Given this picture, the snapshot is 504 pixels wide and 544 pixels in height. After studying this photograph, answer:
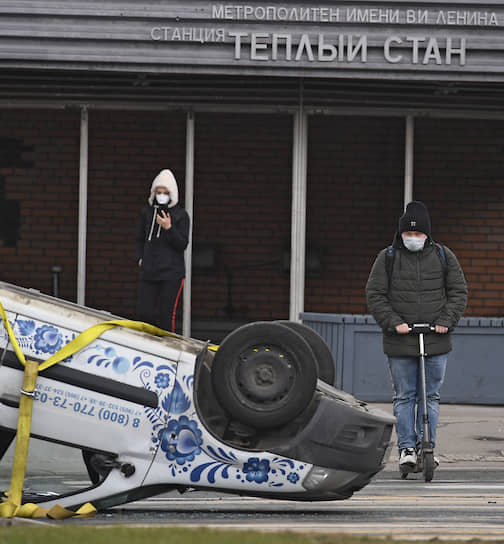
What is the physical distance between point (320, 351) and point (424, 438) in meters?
1.70

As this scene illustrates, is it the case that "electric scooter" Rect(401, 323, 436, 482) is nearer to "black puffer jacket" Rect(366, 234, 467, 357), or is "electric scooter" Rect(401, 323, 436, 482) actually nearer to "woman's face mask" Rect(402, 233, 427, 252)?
"black puffer jacket" Rect(366, 234, 467, 357)

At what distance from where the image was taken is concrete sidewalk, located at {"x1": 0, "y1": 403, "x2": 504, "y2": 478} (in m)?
8.96

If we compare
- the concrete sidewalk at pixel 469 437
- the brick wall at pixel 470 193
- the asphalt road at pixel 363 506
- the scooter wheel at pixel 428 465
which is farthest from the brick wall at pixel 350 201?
the scooter wheel at pixel 428 465

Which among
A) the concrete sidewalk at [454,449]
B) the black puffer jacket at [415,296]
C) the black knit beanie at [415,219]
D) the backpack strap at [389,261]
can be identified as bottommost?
the concrete sidewalk at [454,449]

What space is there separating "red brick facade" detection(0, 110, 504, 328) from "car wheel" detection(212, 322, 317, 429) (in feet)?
25.6

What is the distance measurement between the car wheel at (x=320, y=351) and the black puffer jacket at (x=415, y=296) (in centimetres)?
176

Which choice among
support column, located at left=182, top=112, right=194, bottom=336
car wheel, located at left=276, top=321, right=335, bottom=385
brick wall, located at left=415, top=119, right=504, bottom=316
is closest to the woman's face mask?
car wheel, located at left=276, top=321, right=335, bottom=385

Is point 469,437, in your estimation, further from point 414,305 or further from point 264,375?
point 264,375

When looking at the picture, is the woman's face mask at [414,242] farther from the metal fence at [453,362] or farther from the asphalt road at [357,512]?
the metal fence at [453,362]

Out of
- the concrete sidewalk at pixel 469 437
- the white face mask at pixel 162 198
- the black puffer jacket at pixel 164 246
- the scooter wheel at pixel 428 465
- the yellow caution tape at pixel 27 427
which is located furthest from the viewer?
the black puffer jacket at pixel 164 246

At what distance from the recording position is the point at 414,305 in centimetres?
896

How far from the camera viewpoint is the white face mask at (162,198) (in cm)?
1134

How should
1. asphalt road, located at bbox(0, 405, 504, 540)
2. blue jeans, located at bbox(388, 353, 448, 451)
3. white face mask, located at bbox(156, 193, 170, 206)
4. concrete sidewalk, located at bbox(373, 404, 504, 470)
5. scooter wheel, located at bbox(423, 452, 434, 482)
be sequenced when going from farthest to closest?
white face mask, located at bbox(156, 193, 170, 206) → concrete sidewalk, located at bbox(373, 404, 504, 470) → blue jeans, located at bbox(388, 353, 448, 451) → scooter wheel, located at bbox(423, 452, 434, 482) → asphalt road, located at bbox(0, 405, 504, 540)

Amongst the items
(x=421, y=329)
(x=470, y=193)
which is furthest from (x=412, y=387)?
(x=470, y=193)
